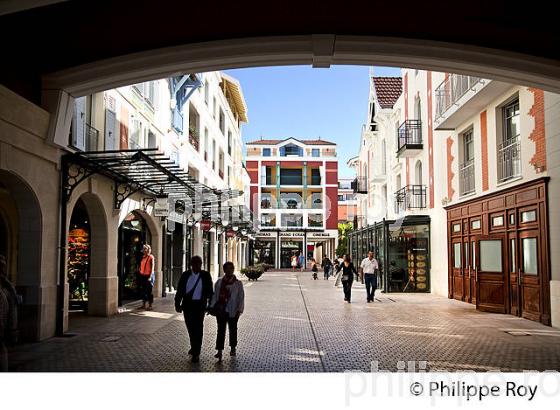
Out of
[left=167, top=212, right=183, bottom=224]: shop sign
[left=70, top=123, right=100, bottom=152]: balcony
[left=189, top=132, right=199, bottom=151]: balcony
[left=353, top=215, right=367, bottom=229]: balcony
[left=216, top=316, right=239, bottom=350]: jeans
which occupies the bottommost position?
[left=216, top=316, right=239, bottom=350]: jeans

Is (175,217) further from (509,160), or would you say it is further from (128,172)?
(509,160)

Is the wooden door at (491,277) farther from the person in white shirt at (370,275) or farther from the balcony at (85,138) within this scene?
the balcony at (85,138)

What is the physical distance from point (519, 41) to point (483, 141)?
758cm

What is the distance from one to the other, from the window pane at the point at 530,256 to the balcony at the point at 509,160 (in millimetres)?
1785

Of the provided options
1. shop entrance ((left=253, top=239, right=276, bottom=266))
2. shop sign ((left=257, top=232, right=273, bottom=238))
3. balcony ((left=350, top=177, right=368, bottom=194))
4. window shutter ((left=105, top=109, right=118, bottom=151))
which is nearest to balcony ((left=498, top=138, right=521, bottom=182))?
window shutter ((left=105, top=109, right=118, bottom=151))

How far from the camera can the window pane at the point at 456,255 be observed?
19.2 meters

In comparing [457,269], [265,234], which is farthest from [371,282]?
[265,234]

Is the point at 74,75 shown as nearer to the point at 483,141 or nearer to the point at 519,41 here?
the point at 519,41

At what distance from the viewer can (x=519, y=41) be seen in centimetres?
964

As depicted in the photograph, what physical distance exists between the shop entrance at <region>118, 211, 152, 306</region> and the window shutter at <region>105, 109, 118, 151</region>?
304cm

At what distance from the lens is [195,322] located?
888cm

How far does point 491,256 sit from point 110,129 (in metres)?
10.8

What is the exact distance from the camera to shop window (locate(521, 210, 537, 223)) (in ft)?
44.4

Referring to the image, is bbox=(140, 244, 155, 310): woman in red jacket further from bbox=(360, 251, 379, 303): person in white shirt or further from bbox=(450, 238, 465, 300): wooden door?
bbox=(450, 238, 465, 300): wooden door
